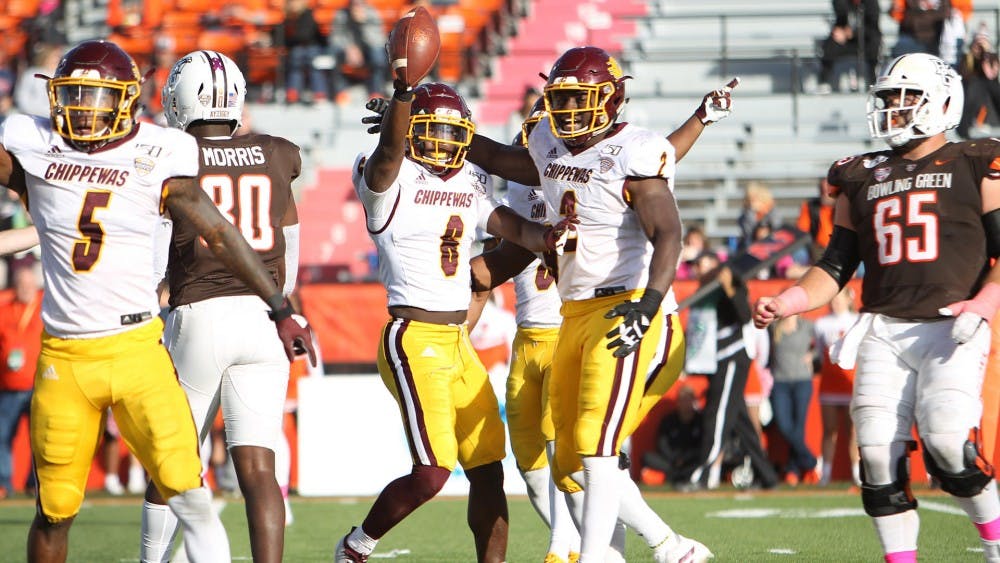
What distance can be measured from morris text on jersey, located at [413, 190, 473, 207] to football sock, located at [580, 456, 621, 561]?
1228mm

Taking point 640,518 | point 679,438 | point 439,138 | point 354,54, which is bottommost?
point 679,438

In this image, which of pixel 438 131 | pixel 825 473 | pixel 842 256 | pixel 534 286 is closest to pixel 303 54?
pixel 825 473

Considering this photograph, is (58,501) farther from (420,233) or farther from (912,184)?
(912,184)

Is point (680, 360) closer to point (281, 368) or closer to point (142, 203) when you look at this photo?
point (281, 368)

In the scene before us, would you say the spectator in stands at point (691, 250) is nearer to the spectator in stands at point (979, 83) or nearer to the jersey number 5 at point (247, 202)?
the spectator in stands at point (979, 83)

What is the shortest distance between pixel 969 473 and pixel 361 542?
2.35 metres

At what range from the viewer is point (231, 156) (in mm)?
5477

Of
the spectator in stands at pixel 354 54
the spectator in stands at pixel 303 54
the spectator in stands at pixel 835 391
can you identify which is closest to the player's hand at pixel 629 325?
the spectator in stands at pixel 835 391

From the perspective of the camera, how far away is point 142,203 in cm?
469

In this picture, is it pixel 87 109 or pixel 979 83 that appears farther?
pixel 979 83

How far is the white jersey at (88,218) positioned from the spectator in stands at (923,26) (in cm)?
1071

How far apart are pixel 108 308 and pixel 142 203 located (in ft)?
1.18

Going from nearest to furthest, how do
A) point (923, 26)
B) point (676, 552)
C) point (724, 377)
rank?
point (676, 552), point (724, 377), point (923, 26)

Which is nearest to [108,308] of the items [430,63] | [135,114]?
[135,114]
